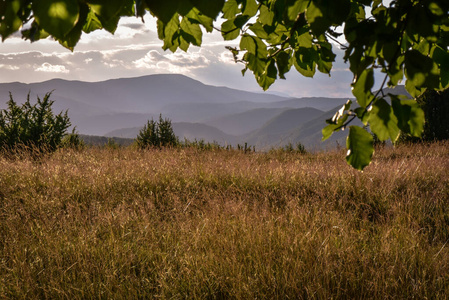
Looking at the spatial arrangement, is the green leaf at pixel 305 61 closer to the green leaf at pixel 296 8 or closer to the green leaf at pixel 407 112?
the green leaf at pixel 296 8

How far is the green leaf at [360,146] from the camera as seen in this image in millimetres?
1088

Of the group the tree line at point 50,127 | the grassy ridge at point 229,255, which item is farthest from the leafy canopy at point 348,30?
the tree line at point 50,127

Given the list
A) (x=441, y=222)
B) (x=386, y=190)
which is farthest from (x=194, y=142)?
(x=441, y=222)

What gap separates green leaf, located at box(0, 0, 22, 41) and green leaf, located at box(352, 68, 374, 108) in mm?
903

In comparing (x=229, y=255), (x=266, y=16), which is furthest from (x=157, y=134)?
(x=266, y=16)

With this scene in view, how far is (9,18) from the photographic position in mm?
741

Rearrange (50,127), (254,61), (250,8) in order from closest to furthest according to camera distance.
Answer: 1. (250,8)
2. (254,61)
3. (50,127)

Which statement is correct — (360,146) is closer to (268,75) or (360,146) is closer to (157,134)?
(268,75)

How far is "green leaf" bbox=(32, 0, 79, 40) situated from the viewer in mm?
664

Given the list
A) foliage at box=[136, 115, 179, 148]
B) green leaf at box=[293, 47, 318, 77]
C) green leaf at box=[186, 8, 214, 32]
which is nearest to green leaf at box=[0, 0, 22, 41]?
green leaf at box=[186, 8, 214, 32]

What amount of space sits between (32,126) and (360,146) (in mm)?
11870

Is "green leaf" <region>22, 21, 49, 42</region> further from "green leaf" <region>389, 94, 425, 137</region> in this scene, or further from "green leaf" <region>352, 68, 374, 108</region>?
"green leaf" <region>389, 94, 425, 137</region>

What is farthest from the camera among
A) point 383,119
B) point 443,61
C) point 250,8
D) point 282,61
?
point 282,61

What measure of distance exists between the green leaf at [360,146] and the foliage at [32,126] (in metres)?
10.8
